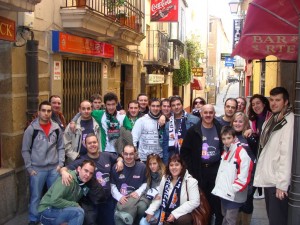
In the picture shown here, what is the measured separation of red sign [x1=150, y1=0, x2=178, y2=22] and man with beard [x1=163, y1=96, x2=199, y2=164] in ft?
32.4

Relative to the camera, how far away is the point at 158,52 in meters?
17.3

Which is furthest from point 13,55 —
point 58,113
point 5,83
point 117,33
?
point 117,33

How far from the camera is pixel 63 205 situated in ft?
15.7

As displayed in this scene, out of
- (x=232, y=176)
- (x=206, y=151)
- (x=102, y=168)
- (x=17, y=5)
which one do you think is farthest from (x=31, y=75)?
(x=232, y=176)

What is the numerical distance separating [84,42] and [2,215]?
4.34 meters

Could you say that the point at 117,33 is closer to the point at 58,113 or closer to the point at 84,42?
the point at 84,42

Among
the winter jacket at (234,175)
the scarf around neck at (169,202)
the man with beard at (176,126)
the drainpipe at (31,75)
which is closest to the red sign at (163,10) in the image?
the drainpipe at (31,75)

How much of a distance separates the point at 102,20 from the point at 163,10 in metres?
6.88

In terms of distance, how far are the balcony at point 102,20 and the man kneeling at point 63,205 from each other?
409 centimetres

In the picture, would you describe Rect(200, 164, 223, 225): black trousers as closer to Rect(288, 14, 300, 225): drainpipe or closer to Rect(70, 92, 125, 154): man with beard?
Rect(70, 92, 125, 154): man with beard

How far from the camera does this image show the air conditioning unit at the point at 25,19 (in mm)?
6508

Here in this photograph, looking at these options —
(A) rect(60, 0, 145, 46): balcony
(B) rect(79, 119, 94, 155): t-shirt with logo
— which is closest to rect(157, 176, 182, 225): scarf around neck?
(B) rect(79, 119, 94, 155): t-shirt with logo

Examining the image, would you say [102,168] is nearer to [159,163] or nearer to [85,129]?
[159,163]

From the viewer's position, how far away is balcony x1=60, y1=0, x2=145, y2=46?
8094 mm
